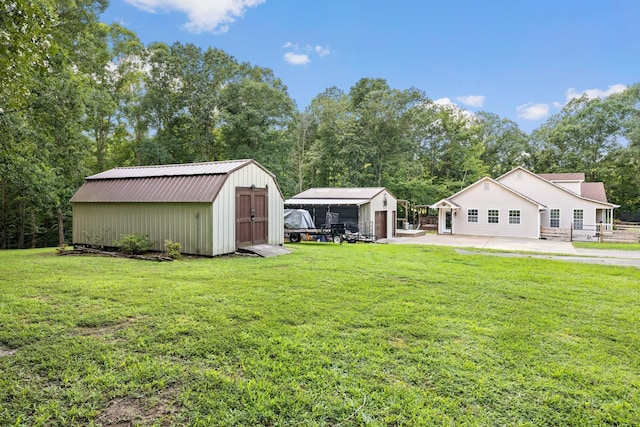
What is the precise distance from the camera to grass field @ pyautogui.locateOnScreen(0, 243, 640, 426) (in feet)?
8.35

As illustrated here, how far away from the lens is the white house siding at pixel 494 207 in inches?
909

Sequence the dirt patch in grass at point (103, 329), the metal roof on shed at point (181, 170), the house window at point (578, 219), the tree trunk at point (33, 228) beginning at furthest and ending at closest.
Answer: the house window at point (578, 219), the tree trunk at point (33, 228), the metal roof on shed at point (181, 170), the dirt patch in grass at point (103, 329)

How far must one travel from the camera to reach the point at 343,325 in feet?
13.9

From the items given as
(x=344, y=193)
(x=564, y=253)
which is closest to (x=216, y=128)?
(x=344, y=193)

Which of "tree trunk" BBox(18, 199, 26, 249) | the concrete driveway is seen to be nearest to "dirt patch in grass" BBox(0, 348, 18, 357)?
the concrete driveway

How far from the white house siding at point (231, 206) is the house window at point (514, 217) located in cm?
1869

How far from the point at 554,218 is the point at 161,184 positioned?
25.3m

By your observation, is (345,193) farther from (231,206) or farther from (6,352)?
(6,352)

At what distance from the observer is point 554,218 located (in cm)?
2441

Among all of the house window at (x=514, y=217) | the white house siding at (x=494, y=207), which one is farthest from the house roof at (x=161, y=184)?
the house window at (x=514, y=217)

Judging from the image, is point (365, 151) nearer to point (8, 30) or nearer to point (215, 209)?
point (215, 209)

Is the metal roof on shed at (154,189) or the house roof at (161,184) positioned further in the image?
→ the house roof at (161,184)

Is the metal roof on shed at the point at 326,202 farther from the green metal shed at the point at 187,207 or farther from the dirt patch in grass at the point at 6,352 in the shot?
the dirt patch in grass at the point at 6,352

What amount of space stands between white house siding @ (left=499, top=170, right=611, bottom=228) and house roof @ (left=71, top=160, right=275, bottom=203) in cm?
2202
